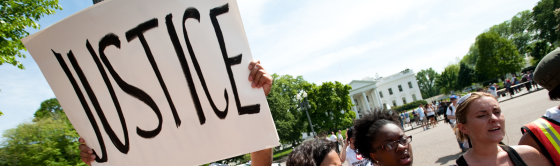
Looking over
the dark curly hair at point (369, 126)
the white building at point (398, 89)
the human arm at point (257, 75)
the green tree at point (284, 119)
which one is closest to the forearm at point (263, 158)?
the human arm at point (257, 75)

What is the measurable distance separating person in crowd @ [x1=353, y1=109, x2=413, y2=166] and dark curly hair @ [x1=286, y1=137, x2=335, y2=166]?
0.96 ft

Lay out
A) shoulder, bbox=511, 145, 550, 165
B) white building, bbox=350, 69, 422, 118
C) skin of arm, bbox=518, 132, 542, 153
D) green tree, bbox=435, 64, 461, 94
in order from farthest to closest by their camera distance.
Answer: white building, bbox=350, 69, 422, 118 < green tree, bbox=435, 64, 461, 94 < skin of arm, bbox=518, 132, 542, 153 < shoulder, bbox=511, 145, 550, 165

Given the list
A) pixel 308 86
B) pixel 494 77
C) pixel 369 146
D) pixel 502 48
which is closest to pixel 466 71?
pixel 494 77

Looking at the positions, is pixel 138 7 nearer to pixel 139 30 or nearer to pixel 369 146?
pixel 139 30

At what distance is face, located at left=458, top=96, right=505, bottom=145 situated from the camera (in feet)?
6.72

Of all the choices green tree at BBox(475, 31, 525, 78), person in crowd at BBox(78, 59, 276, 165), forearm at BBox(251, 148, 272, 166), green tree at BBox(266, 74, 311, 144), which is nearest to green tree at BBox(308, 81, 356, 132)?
green tree at BBox(266, 74, 311, 144)

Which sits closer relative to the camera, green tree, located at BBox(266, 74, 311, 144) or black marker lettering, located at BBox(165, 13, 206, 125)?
black marker lettering, located at BBox(165, 13, 206, 125)

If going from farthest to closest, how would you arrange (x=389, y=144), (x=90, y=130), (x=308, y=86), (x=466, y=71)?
(x=466, y=71)
(x=308, y=86)
(x=389, y=144)
(x=90, y=130)

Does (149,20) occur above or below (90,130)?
above

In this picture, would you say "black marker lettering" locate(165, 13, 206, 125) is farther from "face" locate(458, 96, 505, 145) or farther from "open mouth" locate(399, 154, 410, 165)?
"face" locate(458, 96, 505, 145)

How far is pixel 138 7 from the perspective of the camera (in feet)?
5.32

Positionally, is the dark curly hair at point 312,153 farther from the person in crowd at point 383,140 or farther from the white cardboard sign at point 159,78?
the white cardboard sign at point 159,78

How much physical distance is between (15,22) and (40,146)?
10.3 m

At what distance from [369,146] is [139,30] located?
197cm
